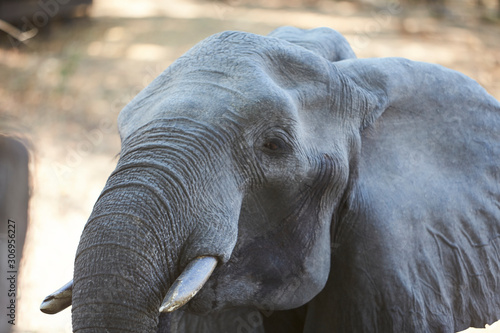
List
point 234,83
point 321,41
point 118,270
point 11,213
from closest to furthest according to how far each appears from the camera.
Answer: point 118,270, point 234,83, point 321,41, point 11,213

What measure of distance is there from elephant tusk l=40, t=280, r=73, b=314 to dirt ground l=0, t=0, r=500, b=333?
1.93m

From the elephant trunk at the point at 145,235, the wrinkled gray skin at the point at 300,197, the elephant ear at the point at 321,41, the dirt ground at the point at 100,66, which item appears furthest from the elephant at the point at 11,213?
the elephant trunk at the point at 145,235

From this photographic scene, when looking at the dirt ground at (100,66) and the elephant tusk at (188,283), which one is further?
the dirt ground at (100,66)

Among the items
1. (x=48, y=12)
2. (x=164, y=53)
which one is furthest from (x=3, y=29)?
(x=164, y=53)

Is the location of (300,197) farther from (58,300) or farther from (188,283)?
(58,300)

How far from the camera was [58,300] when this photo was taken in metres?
1.75

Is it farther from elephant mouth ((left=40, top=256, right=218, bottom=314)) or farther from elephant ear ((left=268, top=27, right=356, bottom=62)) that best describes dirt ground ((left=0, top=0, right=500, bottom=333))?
elephant mouth ((left=40, top=256, right=218, bottom=314))

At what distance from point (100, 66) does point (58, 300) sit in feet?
20.1

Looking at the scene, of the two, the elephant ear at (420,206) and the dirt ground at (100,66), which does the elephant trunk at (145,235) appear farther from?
the dirt ground at (100,66)

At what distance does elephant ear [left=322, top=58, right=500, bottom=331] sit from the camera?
200 cm

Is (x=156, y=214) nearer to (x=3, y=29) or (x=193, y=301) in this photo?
(x=193, y=301)

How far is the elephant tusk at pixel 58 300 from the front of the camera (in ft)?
5.72

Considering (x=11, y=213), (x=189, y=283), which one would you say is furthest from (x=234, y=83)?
(x=11, y=213)

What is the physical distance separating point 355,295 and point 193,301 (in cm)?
48
